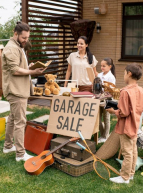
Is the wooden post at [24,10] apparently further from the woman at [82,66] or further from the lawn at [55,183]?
the lawn at [55,183]

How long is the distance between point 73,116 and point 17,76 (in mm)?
938

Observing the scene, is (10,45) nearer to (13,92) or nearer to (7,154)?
(13,92)

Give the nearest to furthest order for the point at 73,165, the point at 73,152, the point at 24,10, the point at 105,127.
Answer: the point at 73,165 < the point at 73,152 < the point at 105,127 < the point at 24,10

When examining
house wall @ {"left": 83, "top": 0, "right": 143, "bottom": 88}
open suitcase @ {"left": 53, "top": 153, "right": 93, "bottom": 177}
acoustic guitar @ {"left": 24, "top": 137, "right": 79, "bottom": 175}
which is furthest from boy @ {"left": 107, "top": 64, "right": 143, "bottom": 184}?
house wall @ {"left": 83, "top": 0, "right": 143, "bottom": 88}

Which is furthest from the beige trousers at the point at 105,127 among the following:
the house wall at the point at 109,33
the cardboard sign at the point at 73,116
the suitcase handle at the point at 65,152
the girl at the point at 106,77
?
the house wall at the point at 109,33

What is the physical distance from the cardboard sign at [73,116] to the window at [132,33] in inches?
231

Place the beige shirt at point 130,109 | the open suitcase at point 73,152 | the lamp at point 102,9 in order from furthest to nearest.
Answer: the lamp at point 102,9
the open suitcase at point 73,152
the beige shirt at point 130,109

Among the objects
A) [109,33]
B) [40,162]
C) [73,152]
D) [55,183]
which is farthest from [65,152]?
[109,33]

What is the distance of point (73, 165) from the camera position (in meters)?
3.90

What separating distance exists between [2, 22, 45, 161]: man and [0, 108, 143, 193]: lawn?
1.34ft

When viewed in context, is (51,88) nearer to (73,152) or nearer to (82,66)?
(82,66)

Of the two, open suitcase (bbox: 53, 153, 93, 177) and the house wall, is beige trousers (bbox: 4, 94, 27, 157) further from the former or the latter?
the house wall

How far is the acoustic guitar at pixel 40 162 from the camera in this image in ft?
12.7

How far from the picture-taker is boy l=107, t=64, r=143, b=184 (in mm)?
3445
